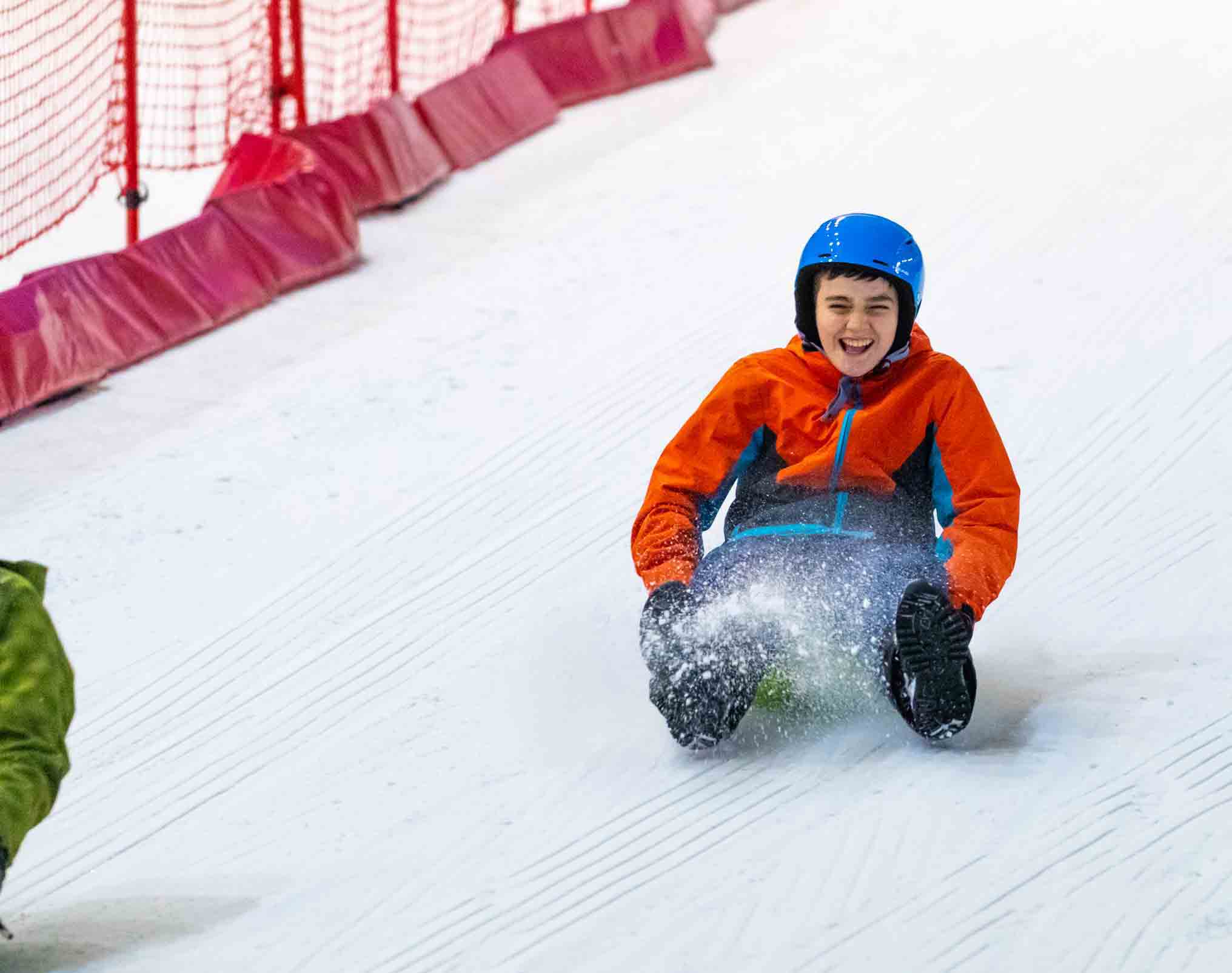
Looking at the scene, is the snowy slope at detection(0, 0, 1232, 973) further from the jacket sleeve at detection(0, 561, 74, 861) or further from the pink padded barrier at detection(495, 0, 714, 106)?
the pink padded barrier at detection(495, 0, 714, 106)

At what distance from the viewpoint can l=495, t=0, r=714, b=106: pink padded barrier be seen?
11883 millimetres

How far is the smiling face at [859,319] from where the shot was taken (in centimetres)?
482

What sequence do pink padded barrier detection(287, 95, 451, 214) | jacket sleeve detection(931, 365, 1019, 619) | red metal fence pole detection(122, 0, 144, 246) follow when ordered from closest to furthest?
jacket sleeve detection(931, 365, 1019, 619) → red metal fence pole detection(122, 0, 144, 246) → pink padded barrier detection(287, 95, 451, 214)

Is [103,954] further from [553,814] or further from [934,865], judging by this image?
[934,865]

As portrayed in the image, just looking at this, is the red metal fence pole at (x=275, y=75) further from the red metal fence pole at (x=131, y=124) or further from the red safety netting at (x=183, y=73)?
the red metal fence pole at (x=131, y=124)

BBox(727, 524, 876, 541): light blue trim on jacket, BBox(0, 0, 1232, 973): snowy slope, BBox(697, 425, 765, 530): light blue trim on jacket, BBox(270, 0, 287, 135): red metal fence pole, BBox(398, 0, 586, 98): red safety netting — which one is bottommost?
BBox(0, 0, 1232, 973): snowy slope

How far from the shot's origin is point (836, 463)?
4.90m

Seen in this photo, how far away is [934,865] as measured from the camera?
4168 millimetres

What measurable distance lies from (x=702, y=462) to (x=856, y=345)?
1.51 feet

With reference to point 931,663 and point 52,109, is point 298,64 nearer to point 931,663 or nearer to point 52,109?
point 52,109

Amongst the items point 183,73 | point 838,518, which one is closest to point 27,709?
point 838,518

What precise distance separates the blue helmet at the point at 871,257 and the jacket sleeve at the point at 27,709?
1.99m

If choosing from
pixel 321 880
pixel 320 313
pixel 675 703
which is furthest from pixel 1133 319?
pixel 321 880

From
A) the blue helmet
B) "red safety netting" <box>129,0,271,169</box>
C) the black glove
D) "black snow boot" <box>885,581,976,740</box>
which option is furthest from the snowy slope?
"red safety netting" <box>129,0,271,169</box>
